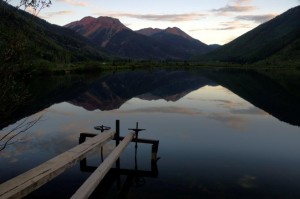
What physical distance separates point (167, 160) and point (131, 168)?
294 cm

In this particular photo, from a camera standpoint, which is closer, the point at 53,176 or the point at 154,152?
the point at 53,176

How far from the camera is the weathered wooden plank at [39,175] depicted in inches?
560

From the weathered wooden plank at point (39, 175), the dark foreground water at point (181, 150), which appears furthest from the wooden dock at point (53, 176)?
the dark foreground water at point (181, 150)

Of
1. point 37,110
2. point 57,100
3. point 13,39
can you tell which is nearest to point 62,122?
point 37,110

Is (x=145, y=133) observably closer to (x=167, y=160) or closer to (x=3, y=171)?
(x=167, y=160)

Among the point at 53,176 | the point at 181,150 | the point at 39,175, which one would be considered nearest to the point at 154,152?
the point at 181,150

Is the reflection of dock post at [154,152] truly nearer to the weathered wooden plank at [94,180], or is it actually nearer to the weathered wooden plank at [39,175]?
the weathered wooden plank at [94,180]

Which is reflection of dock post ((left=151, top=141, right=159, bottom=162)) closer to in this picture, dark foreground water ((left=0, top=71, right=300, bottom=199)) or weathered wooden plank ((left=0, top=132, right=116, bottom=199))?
dark foreground water ((left=0, top=71, right=300, bottom=199))

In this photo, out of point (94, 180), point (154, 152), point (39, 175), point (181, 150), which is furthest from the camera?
point (181, 150)

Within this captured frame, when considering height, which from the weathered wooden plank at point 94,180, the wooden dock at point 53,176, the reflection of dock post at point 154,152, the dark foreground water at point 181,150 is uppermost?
the wooden dock at point 53,176

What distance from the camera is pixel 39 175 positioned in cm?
1602

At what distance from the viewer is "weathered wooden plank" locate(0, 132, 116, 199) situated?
1423 centimetres

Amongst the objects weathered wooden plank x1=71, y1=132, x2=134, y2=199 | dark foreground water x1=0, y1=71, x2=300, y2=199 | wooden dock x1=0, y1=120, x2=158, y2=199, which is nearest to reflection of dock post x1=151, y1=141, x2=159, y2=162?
dark foreground water x1=0, y1=71, x2=300, y2=199

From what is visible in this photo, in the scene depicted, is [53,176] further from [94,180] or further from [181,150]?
[181,150]
